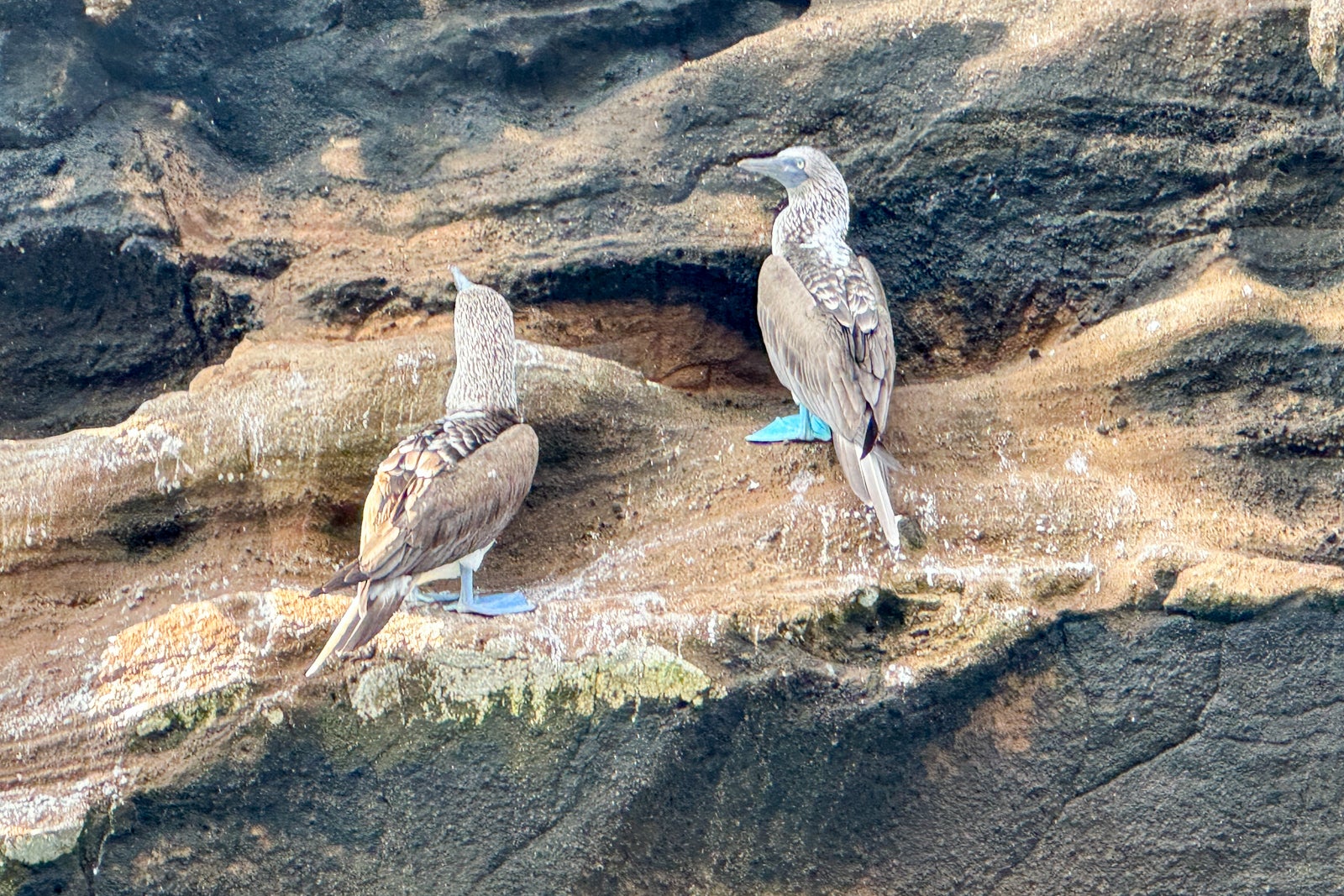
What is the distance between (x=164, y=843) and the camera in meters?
4.70

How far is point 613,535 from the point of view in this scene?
586 centimetres

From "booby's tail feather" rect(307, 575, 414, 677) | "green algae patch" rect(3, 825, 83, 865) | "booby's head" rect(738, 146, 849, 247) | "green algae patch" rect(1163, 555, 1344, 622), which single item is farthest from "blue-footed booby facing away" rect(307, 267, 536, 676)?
"green algae patch" rect(1163, 555, 1344, 622)

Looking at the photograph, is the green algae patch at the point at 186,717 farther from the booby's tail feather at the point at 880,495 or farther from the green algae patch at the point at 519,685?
the booby's tail feather at the point at 880,495

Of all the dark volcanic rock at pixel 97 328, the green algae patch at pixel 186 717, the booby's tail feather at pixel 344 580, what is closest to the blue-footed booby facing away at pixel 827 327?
the booby's tail feather at pixel 344 580

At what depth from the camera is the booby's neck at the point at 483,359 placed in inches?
220

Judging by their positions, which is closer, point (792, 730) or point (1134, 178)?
point (792, 730)

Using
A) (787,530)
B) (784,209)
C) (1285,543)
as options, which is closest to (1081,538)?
(1285,543)

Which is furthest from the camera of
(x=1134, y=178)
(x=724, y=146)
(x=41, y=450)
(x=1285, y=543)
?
(x=724, y=146)

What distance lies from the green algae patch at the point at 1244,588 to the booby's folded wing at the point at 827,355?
134cm

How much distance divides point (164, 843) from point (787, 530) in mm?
2744

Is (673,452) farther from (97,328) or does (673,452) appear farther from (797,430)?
(97,328)

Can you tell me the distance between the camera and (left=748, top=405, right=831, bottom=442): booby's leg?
5.75m

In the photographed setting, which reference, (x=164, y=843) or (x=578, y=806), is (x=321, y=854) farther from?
(x=578, y=806)

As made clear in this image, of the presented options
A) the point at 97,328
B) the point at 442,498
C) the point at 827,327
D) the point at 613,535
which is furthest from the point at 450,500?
the point at 97,328
